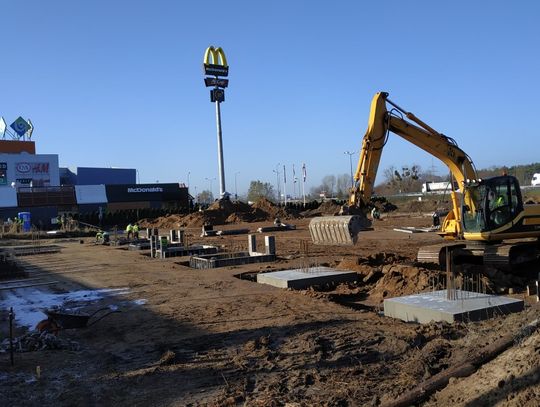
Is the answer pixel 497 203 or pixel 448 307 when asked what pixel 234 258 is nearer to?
pixel 497 203

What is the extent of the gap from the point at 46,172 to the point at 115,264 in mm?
73787

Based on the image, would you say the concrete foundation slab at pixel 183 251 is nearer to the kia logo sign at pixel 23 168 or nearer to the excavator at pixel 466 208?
the excavator at pixel 466 208

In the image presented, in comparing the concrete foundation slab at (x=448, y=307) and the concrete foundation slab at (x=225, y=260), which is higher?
the concrete foundation slab at (x=225, y=260)

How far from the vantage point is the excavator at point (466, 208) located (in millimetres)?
14164

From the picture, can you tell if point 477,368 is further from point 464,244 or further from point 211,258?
point 211,258

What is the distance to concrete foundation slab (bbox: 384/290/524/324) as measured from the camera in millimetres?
9086

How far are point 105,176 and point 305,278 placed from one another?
9386 centimetres

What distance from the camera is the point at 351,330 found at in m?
8.81

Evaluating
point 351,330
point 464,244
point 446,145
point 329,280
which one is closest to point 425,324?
point 351,330

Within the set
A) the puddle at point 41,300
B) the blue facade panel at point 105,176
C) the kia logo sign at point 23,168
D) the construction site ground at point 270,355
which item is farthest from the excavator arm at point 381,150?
the blue facade panel at point 105,176

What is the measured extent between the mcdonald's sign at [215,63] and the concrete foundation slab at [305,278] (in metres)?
57.7

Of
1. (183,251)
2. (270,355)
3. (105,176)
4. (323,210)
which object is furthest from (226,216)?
(105,176)

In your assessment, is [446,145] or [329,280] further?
[446,145]

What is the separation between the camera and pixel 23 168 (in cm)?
8619
